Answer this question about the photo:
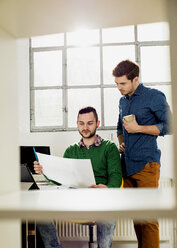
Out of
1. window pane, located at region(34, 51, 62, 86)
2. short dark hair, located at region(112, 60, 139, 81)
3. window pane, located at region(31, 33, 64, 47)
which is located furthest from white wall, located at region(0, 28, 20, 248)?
window pane, located at region(31, 33, 64, 47)

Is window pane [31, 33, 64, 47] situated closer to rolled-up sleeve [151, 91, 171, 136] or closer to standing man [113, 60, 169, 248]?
standing man [113, 60, 169, 248]

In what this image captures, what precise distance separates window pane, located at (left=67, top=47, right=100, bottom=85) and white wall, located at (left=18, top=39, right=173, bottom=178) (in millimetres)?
571

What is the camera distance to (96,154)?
2242 millimetres

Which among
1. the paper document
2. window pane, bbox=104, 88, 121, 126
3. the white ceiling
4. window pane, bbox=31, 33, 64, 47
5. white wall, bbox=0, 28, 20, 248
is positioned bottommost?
the paper document

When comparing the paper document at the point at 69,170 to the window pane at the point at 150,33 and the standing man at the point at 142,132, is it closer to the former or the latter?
the standing man at the point at 142,132

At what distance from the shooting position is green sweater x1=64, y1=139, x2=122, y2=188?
6.83 feet

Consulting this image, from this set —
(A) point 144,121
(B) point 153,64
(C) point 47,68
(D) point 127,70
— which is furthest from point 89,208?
(C) point 47,68

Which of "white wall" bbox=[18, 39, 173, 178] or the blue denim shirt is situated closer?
the blue denim shirt

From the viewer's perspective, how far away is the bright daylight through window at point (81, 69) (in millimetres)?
3740

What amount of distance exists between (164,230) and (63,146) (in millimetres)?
1503

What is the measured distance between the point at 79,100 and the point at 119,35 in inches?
38.8

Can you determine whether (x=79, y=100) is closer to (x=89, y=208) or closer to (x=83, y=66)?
(x=83, y=66)

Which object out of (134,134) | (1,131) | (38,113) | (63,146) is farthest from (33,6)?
(38,113)

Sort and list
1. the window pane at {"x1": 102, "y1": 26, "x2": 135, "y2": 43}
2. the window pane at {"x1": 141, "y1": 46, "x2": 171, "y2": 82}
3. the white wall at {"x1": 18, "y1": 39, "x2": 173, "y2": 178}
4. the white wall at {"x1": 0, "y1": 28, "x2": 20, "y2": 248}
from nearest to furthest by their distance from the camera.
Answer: the white wall at {"x1": 0, "y1": 28, "x2": 20, "y2": 248}, the white wall at {"x1": 18, "y1": 39, "x2": 173, "y2": 178}, the window pane at {"x1": 141, "y1": 46, "x2": 171, "y2": 82}, the window pane at {"x1": 102, "y1": 26, "x2": 135, "y2": 43}
